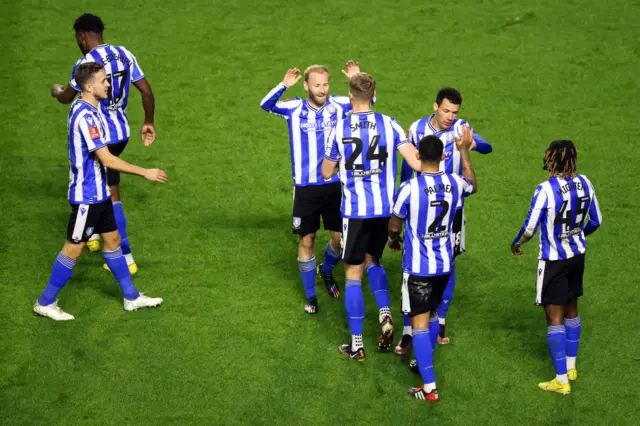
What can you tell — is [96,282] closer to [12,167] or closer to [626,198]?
[12,167]

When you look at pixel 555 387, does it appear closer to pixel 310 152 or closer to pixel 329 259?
pixel 329 259

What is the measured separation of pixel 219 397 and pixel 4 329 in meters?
1.90

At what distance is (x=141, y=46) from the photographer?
1275cm

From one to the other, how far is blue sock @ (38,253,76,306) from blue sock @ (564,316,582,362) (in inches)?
146

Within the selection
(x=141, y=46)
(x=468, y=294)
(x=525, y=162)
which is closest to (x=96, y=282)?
(x=468, y=294)

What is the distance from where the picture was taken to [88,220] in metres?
7.25

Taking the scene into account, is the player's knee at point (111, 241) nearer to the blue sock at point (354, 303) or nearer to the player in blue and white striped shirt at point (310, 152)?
the player in blue and white striped shirt at point (310, 152)

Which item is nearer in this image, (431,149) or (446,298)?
(431,149)

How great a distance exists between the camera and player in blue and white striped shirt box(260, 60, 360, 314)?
7344mm

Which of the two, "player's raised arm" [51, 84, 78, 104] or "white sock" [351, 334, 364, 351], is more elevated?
"player's raised arm" [51, 84, 78, 104]

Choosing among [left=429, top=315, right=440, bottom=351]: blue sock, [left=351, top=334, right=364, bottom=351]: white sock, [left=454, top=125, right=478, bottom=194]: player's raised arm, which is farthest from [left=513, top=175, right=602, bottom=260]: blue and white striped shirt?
[left=351, top=334, right=364, bottom=351]: white sock

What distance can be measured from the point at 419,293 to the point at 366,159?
1.03m

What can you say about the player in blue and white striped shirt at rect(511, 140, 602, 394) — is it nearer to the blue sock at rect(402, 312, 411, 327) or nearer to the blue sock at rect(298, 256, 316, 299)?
the blue sock at rect(402, 312, 411, 327)

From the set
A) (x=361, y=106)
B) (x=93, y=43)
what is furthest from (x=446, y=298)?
(x=93, y=43)
